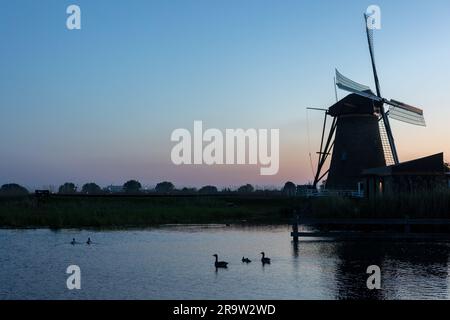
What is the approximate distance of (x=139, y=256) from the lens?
86.3ft

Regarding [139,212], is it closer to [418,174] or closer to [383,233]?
[418,174]

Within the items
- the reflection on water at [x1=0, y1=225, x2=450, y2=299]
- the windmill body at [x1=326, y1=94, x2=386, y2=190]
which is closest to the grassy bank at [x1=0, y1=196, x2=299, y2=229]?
the windmill body at [x1=326, y1=94, x2=386, y2=190]

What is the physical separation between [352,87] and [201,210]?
18633 millimetres

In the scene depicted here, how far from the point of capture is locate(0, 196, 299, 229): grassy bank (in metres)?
42.5

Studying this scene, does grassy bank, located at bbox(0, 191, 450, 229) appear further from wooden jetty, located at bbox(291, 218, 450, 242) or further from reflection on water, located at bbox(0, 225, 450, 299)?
reflection on water, located at bbox(0, 225, 450, 299)

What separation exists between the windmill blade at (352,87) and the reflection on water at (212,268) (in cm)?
2404

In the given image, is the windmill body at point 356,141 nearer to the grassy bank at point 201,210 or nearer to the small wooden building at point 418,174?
the grassy bank at point 201,210

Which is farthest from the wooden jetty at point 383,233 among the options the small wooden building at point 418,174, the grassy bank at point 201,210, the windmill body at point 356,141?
the windmill body at point 356,141

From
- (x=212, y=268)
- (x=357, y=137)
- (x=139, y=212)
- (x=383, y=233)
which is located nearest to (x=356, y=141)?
(x=357, y=137)

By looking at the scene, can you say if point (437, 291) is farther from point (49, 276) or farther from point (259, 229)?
point (259, 229)

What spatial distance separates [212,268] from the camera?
23.0 meters

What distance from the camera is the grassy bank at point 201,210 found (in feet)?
117
